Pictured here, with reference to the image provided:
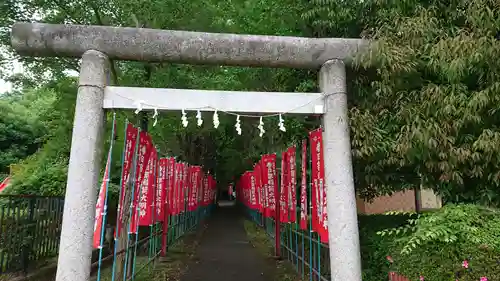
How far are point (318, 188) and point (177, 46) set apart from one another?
12.1 feet

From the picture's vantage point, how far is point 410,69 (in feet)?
19.4

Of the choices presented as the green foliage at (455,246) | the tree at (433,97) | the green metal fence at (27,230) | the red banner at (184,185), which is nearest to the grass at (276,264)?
the red banner at (184,185)

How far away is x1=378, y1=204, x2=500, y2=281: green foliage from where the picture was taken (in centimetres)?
438

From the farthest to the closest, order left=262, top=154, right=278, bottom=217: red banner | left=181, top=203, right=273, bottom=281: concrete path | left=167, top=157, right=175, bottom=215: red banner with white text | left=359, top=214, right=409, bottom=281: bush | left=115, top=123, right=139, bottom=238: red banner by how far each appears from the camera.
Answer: left=262, top=154, right=278, bottom=217: red banner
left=167, top=157, right=175, bottom=215: red banner with white text
left=181, top=203, right=273, bottom=281: concrete path
left=115, top=123, right=139, bottom=238: red banner
left=359, top=214, right=409, bottom=281: bush

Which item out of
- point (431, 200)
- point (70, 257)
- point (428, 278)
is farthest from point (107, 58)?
point (431, 200)

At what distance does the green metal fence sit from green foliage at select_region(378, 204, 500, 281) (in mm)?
7296

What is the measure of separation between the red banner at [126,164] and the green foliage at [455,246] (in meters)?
4.81

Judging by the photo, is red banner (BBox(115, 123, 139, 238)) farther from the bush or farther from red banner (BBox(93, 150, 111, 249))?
the bush

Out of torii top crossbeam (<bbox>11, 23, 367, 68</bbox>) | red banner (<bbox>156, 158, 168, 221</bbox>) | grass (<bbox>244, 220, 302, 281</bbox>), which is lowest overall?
grass (<bbox>244, 220, 302, 281</bbox>)

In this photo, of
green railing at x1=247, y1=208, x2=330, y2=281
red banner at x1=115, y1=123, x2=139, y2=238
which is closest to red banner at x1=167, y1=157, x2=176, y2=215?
green railing at x1=247, y1=208, x2=330, y2=281

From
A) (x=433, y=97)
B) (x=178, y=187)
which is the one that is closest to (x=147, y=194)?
(x=178, y=187)

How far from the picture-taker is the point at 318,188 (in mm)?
6820

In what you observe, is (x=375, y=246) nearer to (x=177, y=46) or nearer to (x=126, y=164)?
(x=126, y=164)

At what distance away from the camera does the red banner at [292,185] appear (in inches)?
359
